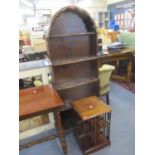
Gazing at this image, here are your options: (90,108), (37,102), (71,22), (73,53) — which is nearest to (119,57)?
(73,53)

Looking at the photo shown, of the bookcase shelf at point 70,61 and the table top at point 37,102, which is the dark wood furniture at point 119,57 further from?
the table top at point 37,102

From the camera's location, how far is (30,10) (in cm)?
709

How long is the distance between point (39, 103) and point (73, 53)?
0.84 metres

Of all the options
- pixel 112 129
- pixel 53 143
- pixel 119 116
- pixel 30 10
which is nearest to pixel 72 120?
pixel 53 143

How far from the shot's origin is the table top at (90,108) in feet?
5.66

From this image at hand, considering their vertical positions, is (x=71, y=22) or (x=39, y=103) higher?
(x=71, y=22)

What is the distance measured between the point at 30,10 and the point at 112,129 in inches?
255

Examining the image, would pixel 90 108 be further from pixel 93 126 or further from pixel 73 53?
pixel 73 53

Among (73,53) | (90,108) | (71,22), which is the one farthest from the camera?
(73,53)

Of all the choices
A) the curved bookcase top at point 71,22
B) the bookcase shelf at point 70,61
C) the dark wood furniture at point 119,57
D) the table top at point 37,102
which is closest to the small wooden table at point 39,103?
the table top at point 37,102

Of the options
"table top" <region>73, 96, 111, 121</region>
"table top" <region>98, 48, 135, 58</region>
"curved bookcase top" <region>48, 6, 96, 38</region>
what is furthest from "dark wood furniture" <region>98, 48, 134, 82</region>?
"table top" <region>73, 96, 111, 121</region>

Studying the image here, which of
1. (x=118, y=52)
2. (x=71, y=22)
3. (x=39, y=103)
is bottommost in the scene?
(x=39, y=103)

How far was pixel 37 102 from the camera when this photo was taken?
1616 millimetres

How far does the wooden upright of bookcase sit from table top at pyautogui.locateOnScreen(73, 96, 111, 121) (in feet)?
1.00
